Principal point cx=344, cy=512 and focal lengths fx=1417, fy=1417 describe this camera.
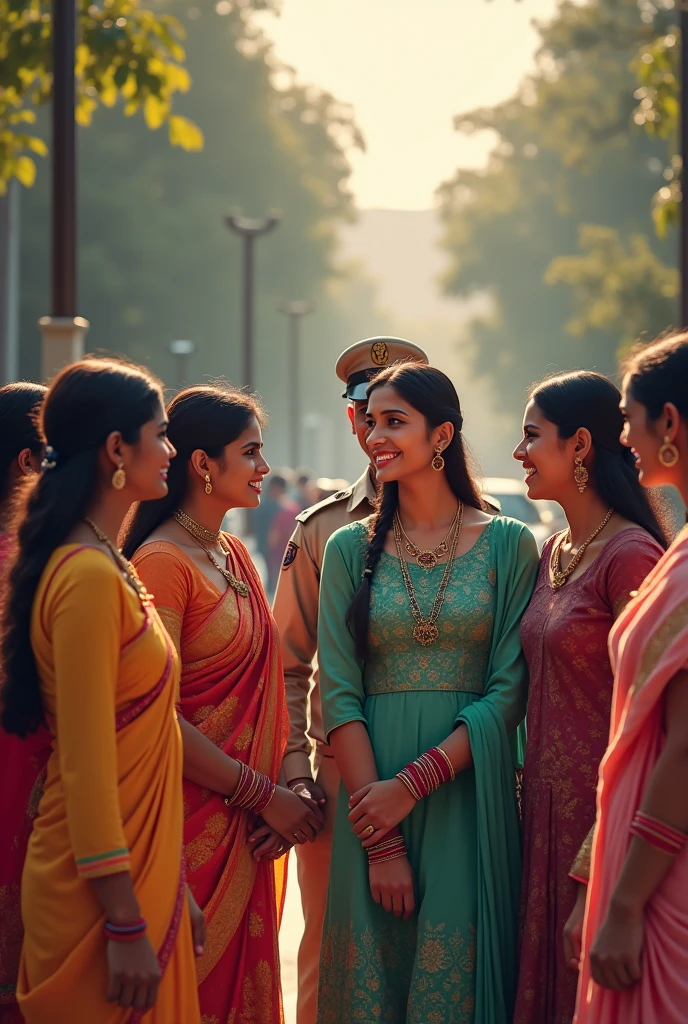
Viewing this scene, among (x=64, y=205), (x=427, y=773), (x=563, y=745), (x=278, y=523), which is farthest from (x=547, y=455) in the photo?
(x=278, y=523)

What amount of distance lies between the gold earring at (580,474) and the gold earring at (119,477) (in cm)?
136

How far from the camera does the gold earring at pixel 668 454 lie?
3.01m

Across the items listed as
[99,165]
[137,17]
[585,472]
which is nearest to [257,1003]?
[585,472]

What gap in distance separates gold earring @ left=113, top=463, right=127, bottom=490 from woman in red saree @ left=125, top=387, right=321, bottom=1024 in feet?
2.15

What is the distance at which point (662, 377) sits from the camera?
304cm

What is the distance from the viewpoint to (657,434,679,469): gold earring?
9.87 ft

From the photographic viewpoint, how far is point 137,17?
29.1 ft

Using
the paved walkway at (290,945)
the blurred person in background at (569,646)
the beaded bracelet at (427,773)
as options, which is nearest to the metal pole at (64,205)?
the paved walkway at (290,945)

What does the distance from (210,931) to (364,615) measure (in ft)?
3.06

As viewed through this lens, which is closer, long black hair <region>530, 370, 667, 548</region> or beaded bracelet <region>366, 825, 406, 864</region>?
beaded bracelet <region>366, 825, 406, 864</region>

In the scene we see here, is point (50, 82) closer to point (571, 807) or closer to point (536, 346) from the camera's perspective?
point (571, 807)

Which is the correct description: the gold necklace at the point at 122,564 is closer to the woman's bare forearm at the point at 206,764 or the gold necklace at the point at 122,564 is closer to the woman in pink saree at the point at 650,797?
the woman's bare forearm at the point at 206,764

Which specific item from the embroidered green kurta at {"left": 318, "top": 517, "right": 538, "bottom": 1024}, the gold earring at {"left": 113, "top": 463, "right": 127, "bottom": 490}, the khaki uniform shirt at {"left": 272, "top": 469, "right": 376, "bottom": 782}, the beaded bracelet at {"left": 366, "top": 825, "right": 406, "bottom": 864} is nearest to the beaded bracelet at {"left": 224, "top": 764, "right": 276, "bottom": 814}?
the embroidered green kurta at {"left": 318, "top": 517, "right": 538, "bottom": 1024}

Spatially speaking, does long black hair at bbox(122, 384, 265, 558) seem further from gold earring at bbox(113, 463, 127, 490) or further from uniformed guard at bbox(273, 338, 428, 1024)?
gold earring at bbox(113, 463, 127, 490)
